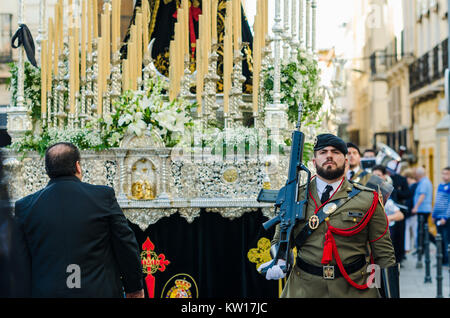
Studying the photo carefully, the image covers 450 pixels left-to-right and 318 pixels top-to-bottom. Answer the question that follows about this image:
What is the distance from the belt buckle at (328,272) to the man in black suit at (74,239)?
1.12 meters

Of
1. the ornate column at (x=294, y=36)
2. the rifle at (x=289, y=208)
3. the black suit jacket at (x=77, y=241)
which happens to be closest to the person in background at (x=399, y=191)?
the ornate column at (x=294, y=36)

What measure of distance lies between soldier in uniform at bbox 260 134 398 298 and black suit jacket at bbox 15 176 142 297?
37.8 inches

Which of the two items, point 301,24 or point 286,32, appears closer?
point 286,32

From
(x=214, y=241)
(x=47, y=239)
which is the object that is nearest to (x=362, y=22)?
(x=214, y=241)

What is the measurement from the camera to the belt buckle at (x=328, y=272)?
5.05 meters

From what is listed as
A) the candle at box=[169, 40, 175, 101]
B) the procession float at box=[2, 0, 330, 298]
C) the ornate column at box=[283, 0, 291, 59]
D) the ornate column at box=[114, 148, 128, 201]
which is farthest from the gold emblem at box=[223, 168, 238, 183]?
the ornate column at box=[283, 0, 291, 59]

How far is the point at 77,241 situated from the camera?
4602 millimetres

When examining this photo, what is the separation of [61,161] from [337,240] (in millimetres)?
1724

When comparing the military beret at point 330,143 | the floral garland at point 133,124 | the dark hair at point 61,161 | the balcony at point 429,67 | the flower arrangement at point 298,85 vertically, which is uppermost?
the balcony at point 429,67

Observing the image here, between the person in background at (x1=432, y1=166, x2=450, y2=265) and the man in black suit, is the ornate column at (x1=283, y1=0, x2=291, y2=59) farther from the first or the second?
the person in background at (x1=432, y1=166, x2=450, y2=265)

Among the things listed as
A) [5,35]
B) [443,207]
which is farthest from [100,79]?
[5,35]

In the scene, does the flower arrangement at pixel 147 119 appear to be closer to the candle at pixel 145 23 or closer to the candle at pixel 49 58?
the candle at pixel 145 23

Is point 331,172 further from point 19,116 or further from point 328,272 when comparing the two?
point 19,116
